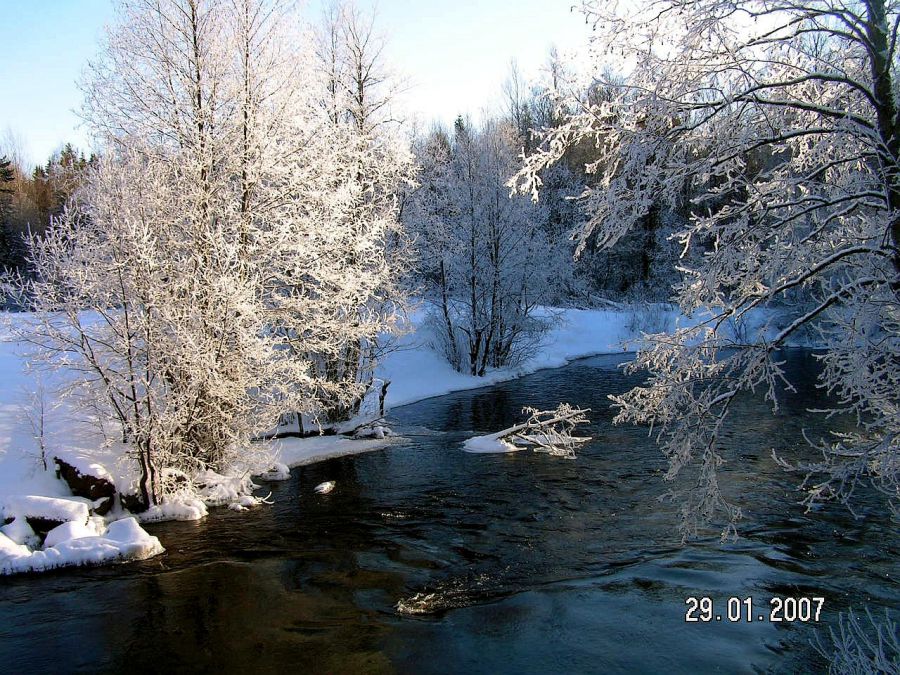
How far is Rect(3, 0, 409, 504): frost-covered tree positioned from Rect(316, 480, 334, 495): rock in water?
156 centimetres

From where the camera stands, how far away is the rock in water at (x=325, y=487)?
10.1 m

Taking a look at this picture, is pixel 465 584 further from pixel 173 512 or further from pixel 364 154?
pixel 364 154

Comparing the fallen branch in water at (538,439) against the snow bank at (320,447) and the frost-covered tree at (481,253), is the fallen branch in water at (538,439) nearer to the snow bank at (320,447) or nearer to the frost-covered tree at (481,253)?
the snow bank at (320,447)

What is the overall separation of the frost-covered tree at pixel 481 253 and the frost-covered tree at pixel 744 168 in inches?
701

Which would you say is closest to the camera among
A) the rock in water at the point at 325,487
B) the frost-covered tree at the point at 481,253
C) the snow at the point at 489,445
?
the rock in water at the point at 325,487

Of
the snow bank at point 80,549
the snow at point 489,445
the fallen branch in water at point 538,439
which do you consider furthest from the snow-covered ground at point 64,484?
the fallen branch in water at point 538,439

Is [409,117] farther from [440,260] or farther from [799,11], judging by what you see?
[799,11]

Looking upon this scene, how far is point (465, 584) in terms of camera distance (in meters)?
6.62

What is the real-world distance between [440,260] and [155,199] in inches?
545

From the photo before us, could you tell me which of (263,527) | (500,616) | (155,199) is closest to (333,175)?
(155,199)

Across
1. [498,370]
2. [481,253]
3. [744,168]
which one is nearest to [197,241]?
[744,168]

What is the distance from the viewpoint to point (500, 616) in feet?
19.5

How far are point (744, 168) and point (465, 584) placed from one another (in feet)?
16.1

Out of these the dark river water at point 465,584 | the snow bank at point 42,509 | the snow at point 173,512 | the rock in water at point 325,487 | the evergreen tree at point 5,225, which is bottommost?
the dark river water at point 465,584
